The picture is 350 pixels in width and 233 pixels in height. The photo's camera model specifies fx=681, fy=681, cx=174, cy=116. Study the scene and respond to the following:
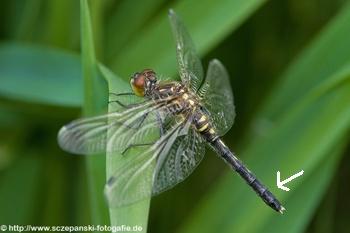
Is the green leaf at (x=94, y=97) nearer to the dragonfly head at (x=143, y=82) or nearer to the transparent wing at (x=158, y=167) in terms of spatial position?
the transparent wing at (x=158, y=167)

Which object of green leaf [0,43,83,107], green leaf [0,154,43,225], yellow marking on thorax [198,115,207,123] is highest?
green leaf [0,43,83,107]

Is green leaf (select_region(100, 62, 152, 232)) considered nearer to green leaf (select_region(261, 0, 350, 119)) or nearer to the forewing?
the forewing

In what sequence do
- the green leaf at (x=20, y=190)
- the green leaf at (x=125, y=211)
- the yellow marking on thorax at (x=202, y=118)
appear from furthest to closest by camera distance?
the green leaf at (x=20, y=190) → the yellow marking on thorax at (x=202, y=118) → the green leaf at (x=125, y=211)

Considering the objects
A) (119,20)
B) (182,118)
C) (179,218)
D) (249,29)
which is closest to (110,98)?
(182,118)

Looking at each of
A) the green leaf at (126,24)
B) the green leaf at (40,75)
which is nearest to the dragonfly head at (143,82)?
the green leaf at (40,75)

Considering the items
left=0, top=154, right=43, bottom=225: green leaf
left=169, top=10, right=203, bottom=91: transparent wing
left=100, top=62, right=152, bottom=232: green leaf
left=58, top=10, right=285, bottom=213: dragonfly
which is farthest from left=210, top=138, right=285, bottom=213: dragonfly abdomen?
left=0, top=154, right=43, bottom=225: green leaf

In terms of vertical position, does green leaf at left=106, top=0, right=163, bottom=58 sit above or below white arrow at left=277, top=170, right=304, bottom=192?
above

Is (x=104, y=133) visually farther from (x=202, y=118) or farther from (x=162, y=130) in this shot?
(x=202, y=118)
